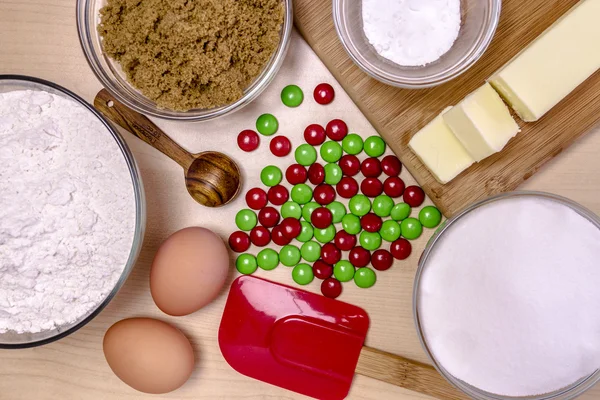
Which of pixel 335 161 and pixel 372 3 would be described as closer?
pixel 372 3

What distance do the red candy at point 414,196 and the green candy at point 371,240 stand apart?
0.08 meters

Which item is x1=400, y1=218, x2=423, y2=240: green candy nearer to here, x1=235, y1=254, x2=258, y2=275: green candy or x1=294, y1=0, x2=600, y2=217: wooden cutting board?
x1=294, y1=0, x2=600, y2=217: wooden cutting board

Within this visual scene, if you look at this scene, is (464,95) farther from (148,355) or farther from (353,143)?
(148,355)

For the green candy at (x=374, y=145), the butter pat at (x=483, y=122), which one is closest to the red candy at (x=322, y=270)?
Result: the green candy at (x=374, y=145)

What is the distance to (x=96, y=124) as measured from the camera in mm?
883

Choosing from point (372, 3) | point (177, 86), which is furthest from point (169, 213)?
point (372, 3)

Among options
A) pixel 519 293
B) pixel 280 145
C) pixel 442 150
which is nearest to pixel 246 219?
pixel 280 145

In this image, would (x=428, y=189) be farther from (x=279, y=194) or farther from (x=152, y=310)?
(x=152, y=310)

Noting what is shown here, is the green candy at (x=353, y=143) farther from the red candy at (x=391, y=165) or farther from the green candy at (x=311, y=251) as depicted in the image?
the green candy at (x=311, y=251)

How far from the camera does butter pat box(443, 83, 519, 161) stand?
844 mm

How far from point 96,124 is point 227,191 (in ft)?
0.76

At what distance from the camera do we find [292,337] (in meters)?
1.01

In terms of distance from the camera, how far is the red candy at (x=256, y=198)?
3.28 ft

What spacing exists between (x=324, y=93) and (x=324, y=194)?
17 centimetres
